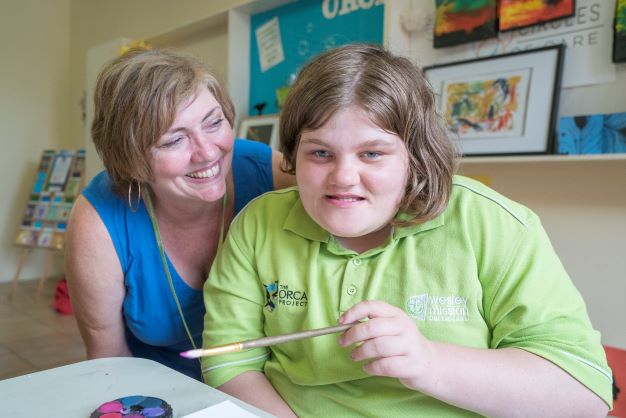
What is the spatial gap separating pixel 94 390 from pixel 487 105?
142 centimetres

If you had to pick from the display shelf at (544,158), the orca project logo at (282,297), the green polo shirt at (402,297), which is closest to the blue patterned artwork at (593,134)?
the display shelf at (544,158)

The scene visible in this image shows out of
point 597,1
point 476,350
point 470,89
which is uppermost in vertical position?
point 597,1

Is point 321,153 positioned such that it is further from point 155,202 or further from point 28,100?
point 28,100

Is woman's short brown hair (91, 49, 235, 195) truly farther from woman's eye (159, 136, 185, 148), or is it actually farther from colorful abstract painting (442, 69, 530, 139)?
colorful abstract painting (442, 69, 530, 139)

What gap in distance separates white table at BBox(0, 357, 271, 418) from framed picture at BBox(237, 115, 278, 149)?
1706mm

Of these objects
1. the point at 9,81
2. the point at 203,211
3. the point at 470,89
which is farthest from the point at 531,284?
the point at 9,81

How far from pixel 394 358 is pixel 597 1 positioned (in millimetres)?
1354

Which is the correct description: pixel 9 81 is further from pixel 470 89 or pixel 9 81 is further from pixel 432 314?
pixel 432 314

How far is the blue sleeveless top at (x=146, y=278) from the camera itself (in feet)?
3.68

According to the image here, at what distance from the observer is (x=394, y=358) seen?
0.60 meters

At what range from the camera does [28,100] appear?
447cm

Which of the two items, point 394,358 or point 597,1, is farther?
point 597,1

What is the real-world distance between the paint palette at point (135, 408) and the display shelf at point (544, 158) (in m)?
0.98

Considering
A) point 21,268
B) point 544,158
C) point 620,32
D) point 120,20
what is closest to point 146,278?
point 544,158
